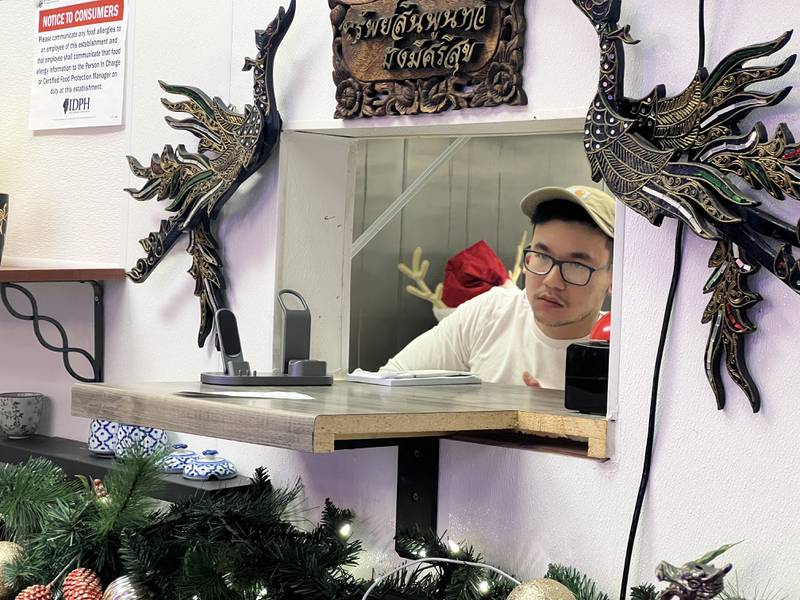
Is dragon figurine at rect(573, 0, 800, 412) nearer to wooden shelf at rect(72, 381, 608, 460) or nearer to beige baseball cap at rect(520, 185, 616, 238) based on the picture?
wooden shelf at rect(72, 381, 608, 460)

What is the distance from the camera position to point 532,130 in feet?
5.77

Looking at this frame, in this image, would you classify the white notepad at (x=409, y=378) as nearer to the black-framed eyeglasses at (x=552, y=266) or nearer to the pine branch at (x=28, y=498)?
the pine branch at (x=28, y=498)

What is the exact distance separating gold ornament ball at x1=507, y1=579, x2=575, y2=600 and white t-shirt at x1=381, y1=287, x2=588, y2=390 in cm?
150

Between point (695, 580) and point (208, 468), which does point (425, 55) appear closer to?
point (208, 468)

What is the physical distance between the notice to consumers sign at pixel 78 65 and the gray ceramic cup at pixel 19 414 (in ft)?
1.90

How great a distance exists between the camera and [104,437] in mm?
2174

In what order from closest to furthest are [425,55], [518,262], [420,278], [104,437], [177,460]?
[425,55], [177,460], [104,437], [420,278], [518,262]

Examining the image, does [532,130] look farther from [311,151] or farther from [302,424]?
[302,424]

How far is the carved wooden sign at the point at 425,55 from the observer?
1.72m

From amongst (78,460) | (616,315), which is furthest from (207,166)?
(616,315)

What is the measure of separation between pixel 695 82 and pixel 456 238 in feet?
7.62

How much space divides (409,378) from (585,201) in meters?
1.07

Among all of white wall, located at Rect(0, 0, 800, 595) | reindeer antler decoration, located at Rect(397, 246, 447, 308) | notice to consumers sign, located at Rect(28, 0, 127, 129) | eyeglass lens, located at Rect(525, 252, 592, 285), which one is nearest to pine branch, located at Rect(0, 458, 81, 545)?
white wall, located at Rect(0, 0, 800, 595)

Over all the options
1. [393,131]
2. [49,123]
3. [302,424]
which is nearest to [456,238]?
[49,123]
